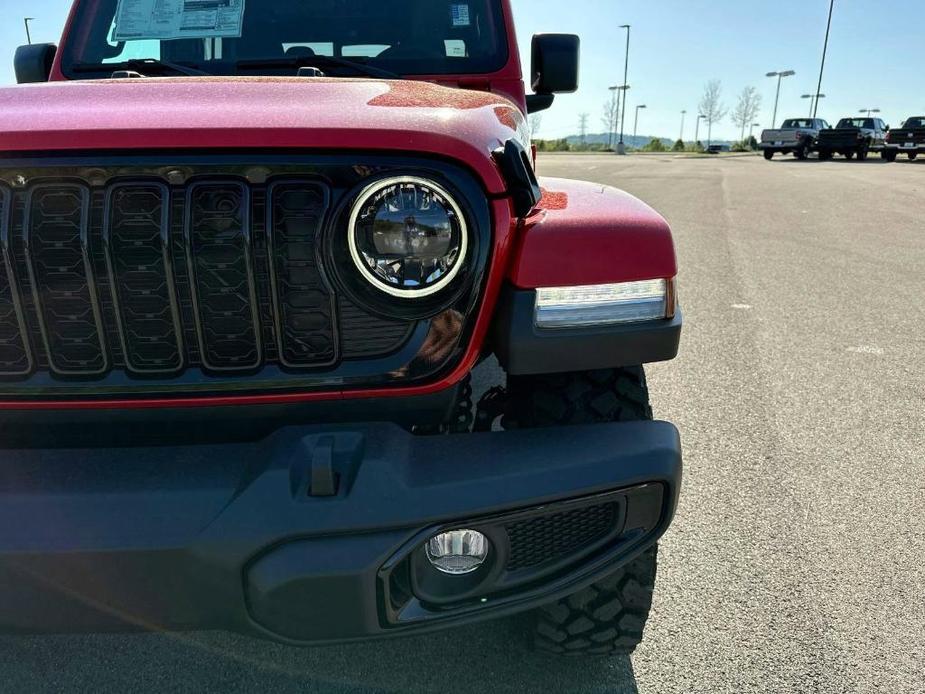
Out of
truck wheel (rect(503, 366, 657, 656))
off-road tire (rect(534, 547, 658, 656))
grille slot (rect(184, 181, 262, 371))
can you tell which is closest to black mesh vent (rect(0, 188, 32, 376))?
grille slot (rect(184, 181, 262, 371))

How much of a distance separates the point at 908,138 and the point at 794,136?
4.68 meters

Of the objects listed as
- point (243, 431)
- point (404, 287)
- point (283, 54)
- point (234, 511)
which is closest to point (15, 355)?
point (243, 431)

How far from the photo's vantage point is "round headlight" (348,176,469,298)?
1341mm

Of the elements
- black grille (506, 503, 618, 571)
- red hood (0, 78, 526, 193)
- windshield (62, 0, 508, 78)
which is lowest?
black grille (506, 503, 618, 571)

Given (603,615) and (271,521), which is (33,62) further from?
(603,615)

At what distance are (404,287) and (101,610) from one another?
2.62 feet

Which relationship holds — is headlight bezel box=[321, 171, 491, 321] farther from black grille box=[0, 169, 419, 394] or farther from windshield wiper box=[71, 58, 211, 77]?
windshield wiper box=[71, 58, 211, 77]

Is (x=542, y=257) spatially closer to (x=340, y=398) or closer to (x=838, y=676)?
(x=340, y=398)

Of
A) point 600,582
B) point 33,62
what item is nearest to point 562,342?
point 600,582

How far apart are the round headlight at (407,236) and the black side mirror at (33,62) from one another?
2141mm

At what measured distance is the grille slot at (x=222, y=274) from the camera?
1336 millimetres

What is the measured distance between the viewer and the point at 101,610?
131 cm

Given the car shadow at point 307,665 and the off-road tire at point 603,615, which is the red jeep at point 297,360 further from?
the car shadow at point 307,665

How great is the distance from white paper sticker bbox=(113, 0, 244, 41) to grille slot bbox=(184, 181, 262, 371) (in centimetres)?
131
